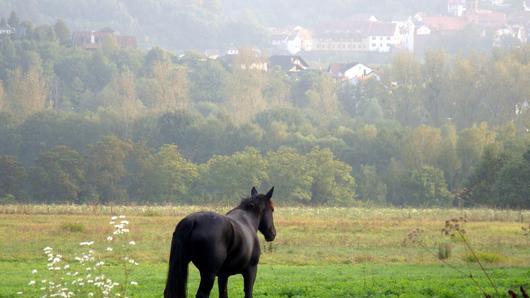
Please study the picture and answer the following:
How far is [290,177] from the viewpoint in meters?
82.7

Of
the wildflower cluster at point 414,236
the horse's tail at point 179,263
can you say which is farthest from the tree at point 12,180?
the horse's tail at point 179,263

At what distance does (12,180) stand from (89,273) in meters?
60.8

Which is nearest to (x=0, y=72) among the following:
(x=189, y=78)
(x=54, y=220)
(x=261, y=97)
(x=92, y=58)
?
(x=92, y=58)

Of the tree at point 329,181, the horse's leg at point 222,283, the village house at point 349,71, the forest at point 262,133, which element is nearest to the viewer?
the horse's leg at point 222,283

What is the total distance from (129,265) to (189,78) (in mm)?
129394

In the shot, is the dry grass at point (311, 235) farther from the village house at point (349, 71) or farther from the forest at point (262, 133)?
the village house at point (349, 71)

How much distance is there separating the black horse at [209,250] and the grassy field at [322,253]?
2.72 metres

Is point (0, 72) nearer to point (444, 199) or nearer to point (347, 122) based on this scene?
point (347, 122)

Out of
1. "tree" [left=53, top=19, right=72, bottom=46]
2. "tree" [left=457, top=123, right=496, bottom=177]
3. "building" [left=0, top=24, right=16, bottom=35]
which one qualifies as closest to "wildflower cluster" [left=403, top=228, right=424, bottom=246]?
"tree" [left=457, top=123, right=496, bottom=177]

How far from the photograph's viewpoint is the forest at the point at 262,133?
82250mm

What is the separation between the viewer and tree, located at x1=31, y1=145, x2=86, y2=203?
8056 centimetres

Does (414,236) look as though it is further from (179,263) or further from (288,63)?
(288,63)

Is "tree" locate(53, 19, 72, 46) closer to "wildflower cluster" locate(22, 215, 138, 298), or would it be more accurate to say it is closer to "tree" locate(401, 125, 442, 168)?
"tree" locate(401, 125, 442, 168)

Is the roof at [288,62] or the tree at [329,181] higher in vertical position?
the roof at [288,62]
